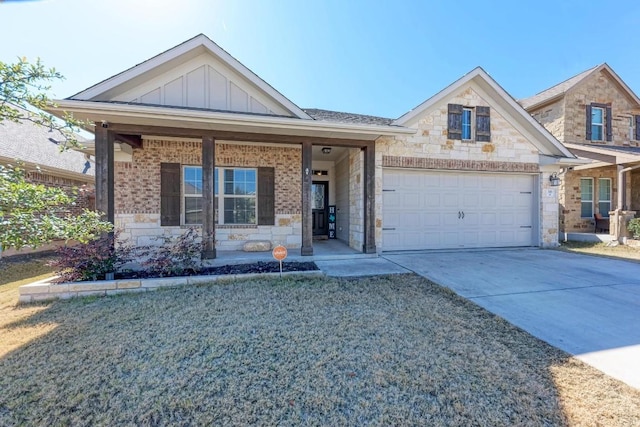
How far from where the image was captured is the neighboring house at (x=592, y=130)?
10977 millimetres

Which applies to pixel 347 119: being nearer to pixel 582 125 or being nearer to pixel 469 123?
pixel 469 123

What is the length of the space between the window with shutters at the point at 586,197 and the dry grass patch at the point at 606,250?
2.17 meters

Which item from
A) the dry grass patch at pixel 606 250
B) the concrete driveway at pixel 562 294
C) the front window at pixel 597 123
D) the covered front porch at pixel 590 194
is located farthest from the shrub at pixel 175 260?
the front window at pixel 597 123

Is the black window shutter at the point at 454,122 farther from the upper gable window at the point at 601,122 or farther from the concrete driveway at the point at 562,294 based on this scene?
the upper gable window at the point at 601,122

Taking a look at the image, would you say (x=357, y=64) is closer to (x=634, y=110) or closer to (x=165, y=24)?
(x=165, y=24)

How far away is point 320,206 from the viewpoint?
10719 millimetres

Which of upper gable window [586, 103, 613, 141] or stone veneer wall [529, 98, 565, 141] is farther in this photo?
upper gable window [586, 103, 613, 141]

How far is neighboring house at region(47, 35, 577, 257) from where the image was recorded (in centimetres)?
623

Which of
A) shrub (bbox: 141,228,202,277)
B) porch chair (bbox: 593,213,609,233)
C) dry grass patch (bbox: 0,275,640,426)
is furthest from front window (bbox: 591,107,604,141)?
shrub (bbox: 141,228,202,277)

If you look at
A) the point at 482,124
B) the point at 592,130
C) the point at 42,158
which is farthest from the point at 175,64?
the point at 592,130

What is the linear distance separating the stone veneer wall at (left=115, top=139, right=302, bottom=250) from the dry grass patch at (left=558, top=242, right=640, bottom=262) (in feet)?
27.8

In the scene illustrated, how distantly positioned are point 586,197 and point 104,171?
53.7 ft

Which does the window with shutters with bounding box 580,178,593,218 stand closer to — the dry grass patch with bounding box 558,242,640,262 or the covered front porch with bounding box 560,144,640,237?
the covered front porch with bounding box 560,144,640,237

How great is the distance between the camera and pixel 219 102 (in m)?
6.46
